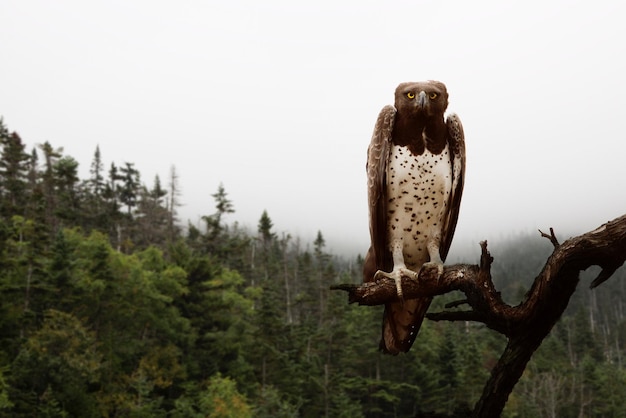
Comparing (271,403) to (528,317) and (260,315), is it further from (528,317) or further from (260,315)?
(528,317)

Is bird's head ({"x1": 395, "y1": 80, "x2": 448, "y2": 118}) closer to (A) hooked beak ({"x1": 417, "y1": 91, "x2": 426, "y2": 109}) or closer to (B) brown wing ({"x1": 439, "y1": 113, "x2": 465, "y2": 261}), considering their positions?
(A) hooked beak ({"x1": 417, "y1": 91, "x2": 426, "y2": 109})

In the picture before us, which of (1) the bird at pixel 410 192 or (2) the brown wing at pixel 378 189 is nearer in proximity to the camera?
(1) the bird at pixel 410 192

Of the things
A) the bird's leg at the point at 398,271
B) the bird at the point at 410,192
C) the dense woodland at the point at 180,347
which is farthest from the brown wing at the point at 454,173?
the dense woodland at the point at 180,347

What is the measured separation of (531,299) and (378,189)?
1663 millimetres

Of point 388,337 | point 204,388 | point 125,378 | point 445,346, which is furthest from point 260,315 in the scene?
point 388,337

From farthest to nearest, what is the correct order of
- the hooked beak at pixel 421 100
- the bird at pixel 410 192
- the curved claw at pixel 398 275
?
1. the bird at pixel 410 192
2. the hooked beak at pixel 421 100
3. the curved claw at pixel 398 275

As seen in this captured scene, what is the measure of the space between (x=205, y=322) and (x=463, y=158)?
2972cm

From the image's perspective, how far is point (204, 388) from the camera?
30.2 m

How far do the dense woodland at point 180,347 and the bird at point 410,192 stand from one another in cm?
1470

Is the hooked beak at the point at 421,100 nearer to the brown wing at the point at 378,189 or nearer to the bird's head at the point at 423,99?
the bird's head at the point at 423,99

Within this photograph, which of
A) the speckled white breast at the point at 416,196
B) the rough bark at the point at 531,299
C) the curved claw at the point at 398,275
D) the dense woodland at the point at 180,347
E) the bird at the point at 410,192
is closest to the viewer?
the rough bark at the point at 531,299

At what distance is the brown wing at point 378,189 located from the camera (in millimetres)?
3832

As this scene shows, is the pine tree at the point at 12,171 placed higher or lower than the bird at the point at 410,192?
higher

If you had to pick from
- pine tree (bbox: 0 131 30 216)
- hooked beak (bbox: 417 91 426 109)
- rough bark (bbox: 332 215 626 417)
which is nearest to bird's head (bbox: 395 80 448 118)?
hooked beak (bbox: 417 91 426 109)
